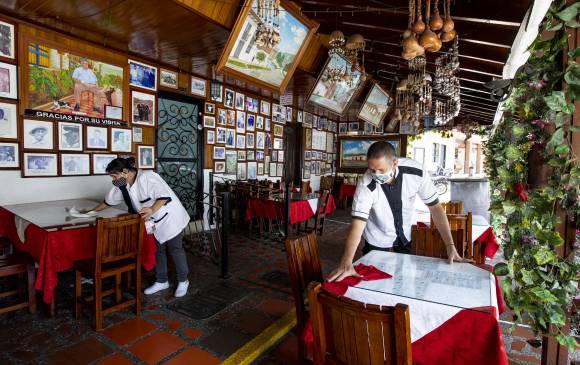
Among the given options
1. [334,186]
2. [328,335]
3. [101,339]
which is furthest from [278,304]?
[334,186]

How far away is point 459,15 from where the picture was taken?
3805 millimetres

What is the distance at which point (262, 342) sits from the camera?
2.69 metres

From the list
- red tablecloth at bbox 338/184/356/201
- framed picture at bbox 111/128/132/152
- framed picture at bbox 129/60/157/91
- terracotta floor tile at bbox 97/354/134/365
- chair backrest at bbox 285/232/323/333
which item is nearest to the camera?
chair backrest at bbox 285/232/323/333

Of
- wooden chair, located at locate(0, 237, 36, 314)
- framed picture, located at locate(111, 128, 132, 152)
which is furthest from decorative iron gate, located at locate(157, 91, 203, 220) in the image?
wooden chair, located at locate(0, 237, 36, 314)

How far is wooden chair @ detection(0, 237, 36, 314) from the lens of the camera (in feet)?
9.55

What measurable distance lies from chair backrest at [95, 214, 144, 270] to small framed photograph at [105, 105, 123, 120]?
8.36 feet

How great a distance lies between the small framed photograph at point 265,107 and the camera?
794 centimetres

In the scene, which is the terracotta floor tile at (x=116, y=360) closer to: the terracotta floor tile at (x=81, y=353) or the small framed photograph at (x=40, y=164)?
the terracotta floor tile at (x=81, y=353)

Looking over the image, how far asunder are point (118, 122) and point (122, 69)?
0.79 meters

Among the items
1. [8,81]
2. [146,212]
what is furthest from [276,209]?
[8,81]

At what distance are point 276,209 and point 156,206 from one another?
8.24ft

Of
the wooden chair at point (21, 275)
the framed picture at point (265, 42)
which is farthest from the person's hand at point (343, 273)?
the wooden chair at point (21, 275)

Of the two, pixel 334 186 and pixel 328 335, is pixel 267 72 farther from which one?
pixel 334 186

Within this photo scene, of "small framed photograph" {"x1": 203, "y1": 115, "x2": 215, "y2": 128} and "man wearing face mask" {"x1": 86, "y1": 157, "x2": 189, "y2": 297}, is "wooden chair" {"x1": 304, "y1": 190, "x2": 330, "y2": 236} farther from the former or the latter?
"man wearing face mask" {"x1": 86, "y1": 157, "x2": 189, "y2": 297}
